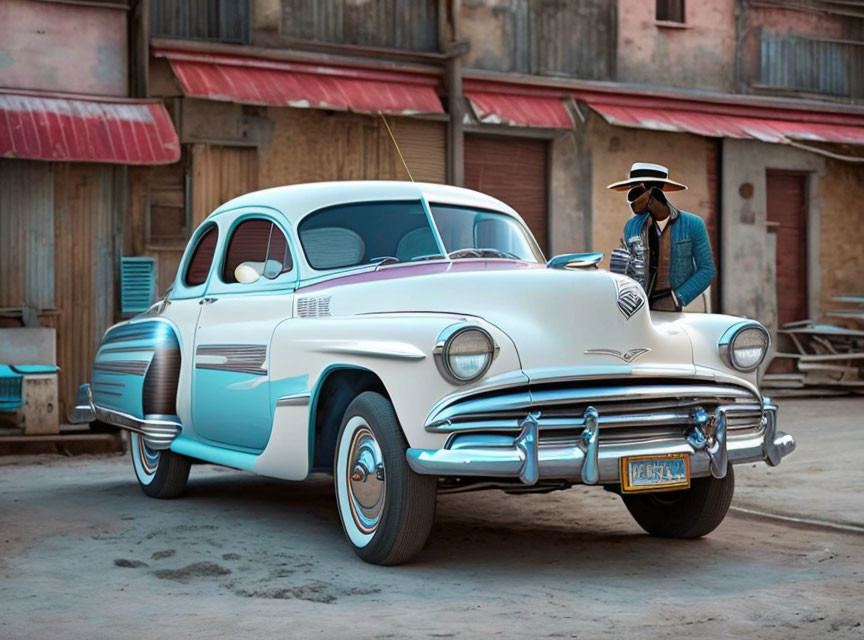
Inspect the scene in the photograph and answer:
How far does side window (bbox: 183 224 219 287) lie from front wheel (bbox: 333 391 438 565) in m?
2.33

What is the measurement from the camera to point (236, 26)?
1562cm

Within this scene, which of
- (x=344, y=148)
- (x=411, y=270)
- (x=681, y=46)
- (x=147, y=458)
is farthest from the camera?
(x=681, y=46)

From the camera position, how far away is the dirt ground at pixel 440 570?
518 cm

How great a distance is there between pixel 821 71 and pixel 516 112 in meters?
6.47

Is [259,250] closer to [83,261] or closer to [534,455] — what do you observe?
[534,455]

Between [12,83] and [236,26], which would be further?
[236,26]

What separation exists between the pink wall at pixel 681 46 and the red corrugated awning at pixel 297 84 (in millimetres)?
3844

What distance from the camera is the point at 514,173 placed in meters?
17.7

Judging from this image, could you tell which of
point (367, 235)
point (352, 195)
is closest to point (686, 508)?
point (367, 235)

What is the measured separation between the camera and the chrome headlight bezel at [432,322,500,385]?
5.88 m

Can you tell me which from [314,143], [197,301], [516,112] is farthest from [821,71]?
[197,301]

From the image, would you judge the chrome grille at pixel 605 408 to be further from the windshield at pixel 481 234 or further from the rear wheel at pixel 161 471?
the rear wheel at pixel 161 471

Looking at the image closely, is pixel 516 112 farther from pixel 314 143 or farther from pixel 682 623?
pixel 682 623

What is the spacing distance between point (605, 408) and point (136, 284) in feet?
30.7
